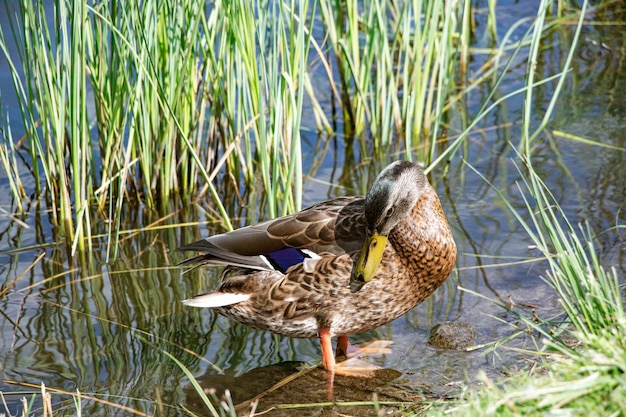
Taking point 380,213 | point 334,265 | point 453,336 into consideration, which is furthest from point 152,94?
point 453,336

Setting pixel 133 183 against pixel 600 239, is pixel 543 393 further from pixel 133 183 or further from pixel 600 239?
pixel 133 183

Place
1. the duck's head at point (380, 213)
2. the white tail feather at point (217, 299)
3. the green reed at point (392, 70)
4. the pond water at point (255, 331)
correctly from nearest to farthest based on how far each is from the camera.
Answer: the duck's head at point (380, 213)
the pond water at point (255, 331)
the white tail feather at point (217, 299)
the green reed at point (392, 70)

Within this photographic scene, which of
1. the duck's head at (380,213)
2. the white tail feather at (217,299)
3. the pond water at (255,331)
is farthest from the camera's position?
the white tail feather at (217,299)

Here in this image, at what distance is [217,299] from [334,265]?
565 mm

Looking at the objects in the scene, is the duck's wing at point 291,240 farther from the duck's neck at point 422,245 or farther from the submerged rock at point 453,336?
the submerged rock at point 453,336

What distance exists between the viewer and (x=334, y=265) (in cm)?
364

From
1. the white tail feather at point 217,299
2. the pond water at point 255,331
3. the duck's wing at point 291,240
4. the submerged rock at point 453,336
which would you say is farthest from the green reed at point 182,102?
the submerged rock at point 453,336

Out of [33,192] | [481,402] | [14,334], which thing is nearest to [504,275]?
[481,402]

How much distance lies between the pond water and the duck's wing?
49 centimetres

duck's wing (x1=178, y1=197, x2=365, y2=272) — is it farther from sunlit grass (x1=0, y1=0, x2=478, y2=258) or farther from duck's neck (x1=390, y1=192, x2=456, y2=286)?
sunlit grass (x1=0, y1=0, x2=478, y2=258)

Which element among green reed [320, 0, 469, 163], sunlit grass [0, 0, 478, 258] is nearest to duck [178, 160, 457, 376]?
sunlit grass [0, 0, 478, 258]

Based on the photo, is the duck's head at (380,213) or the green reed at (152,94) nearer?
the duck's head at (380,213)

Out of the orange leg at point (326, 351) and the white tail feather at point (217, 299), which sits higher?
the white tail feather at point (217, 299)

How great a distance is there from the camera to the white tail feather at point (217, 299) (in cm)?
373
